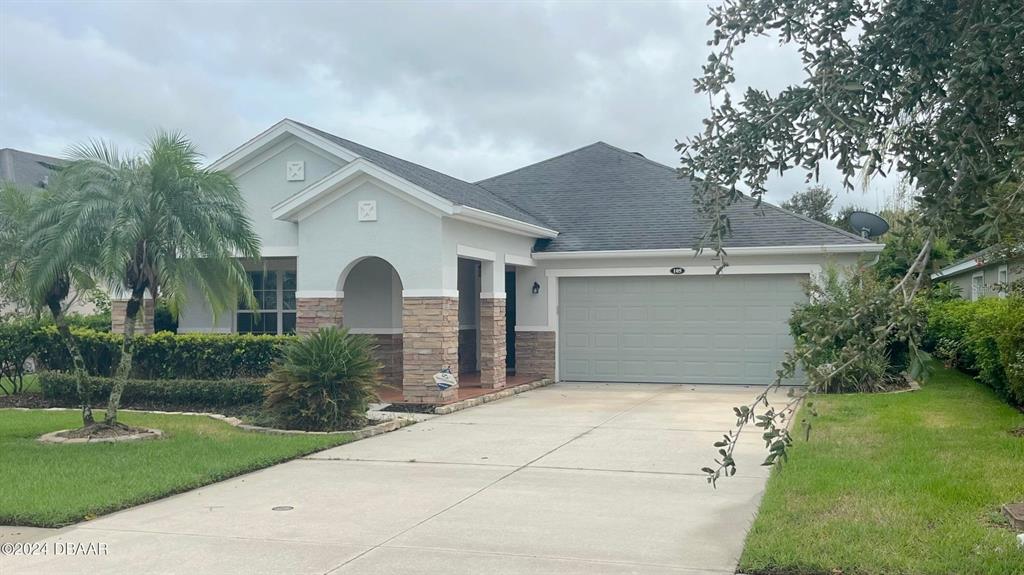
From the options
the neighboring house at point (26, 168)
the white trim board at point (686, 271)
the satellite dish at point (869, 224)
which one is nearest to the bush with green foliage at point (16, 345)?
the white trim board at point (686, 271)

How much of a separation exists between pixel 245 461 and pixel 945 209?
307 inches

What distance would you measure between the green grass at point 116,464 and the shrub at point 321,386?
1.87ft

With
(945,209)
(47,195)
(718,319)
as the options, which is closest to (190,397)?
(47,195)

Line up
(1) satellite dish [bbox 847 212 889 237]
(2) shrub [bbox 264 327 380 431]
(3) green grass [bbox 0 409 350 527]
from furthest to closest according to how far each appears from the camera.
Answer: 1. (1) satellite dish [bbox 847 212 889 237]
2. (2) shrub [bbox 264 327 380 431]
3. (3) green grass [bbox 0 409 350 527]

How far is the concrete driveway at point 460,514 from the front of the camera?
6.29 metres

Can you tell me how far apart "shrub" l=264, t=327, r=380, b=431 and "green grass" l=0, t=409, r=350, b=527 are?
22.4 inches

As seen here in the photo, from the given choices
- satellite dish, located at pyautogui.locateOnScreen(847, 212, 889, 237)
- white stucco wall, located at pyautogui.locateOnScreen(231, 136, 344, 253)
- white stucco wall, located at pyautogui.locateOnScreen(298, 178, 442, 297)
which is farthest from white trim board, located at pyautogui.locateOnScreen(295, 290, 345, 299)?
satellite dish, located at pyautogui.locateOnScreen(847, 212, 889, 237)

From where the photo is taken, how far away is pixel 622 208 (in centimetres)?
2062

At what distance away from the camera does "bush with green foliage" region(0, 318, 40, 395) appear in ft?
52.7

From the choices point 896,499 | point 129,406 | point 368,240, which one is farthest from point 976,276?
point 129,406

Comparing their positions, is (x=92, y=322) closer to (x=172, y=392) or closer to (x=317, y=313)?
(x=172, y=392)

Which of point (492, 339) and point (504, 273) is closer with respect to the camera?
point (492, 339)

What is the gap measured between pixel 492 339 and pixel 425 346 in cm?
223

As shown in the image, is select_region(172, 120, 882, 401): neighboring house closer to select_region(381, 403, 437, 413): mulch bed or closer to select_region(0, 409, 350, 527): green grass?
select_region(381, 403, 437, 413): mulch bed
